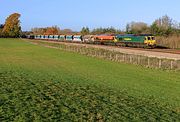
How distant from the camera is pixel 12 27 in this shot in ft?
567

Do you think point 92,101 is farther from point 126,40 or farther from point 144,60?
point 126,40

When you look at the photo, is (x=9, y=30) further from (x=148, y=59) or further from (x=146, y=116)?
(x=146, y=116)

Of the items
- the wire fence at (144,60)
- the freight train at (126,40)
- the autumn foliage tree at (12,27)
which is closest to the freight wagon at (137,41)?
the freight train at (126,40)

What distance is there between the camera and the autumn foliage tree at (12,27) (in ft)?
563

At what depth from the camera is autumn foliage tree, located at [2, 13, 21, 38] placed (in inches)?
6752

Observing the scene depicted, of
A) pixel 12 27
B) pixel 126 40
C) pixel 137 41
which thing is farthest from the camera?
pixel 12 27

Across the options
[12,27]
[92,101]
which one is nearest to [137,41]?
[92,101]

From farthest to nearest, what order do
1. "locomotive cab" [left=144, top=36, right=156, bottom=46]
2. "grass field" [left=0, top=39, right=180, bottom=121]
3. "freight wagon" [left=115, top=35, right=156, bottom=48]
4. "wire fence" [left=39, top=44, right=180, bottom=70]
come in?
"freight wagon" [left=115, top=35, right=156, bottom=48] < "locomotive cab" [left=144, top=36, right=156, bottom=46] < "wire fence" [left=39, top=44, right=180, bottom=70] < "grass field" [left=0, top=39, right=180, bottom=121]

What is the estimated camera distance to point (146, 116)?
44.4 ft

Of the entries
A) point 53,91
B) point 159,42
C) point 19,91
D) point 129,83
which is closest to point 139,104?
point 53,91

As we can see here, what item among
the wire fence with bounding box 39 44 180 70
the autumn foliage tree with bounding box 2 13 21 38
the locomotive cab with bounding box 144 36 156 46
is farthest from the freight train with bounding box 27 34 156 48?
the autumn foliage tree with bounding box 2 13 21 38

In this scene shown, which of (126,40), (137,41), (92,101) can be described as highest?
(126,40)

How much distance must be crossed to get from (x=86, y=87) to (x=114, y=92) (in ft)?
6.92

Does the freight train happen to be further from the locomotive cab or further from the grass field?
the grass field
